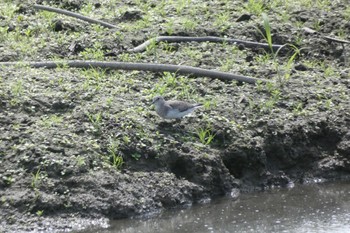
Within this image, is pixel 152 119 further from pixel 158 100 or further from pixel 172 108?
pixel 172 108

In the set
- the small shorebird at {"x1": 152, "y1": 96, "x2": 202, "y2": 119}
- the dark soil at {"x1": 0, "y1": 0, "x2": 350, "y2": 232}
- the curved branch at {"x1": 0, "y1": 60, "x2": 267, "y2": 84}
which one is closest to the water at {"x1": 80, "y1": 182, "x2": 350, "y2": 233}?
the dark soil at {"x1": 0, "y1": 0, "x2": 350, "y2": 232}

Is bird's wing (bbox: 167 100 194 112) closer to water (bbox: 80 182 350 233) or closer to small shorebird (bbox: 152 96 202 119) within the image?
small shorebird (bbox: 152 96 202 119)

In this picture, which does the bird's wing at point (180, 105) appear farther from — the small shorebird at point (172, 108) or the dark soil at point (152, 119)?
the dark soil at point (152, 119)

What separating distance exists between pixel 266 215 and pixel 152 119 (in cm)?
192

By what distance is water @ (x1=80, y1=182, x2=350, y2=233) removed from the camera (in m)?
9.38

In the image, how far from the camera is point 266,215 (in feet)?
32.3

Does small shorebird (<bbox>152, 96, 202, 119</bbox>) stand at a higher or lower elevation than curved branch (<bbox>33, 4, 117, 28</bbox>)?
higher

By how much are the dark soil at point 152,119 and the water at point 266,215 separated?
0.19m

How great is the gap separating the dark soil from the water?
19cm

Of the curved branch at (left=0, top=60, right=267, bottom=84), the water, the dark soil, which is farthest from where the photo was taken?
the curved branch at (left=0, top=60, right=267, bottom=84)

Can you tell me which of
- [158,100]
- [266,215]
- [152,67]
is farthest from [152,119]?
[266,215]

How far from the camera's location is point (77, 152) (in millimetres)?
9961

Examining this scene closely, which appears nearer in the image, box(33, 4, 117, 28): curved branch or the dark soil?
the dark soil

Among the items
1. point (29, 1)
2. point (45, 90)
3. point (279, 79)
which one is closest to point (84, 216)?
point (45, 90)
